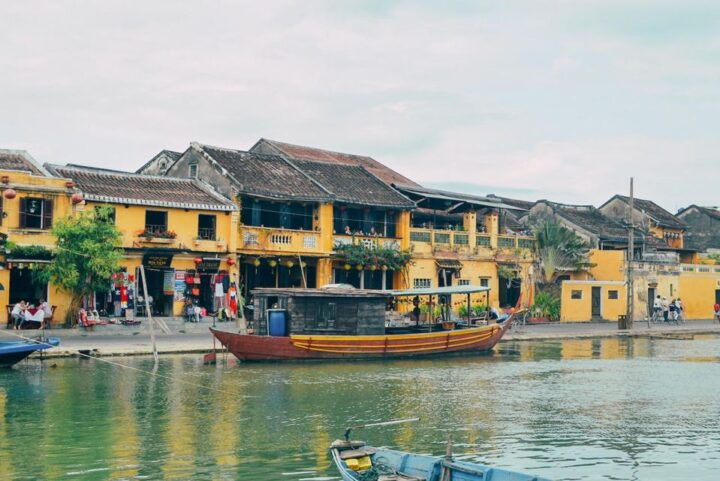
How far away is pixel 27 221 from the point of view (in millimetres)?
34250

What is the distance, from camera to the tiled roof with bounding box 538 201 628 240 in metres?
55.4

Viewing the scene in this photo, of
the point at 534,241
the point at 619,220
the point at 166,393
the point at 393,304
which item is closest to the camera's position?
the point at 166,393

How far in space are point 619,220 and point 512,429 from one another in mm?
44485

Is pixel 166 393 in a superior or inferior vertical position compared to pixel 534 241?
inferior

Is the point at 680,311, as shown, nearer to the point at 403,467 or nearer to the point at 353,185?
the point at 353,185

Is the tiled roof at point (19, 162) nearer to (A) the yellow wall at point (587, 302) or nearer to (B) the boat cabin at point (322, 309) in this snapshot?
(B) the boat cabin at point (322, 309)

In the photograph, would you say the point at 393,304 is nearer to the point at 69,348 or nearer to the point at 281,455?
the point at 69,348

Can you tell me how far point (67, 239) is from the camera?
1321 inches

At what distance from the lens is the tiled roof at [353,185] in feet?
143

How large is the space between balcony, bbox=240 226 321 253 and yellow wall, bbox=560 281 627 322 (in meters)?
14.7

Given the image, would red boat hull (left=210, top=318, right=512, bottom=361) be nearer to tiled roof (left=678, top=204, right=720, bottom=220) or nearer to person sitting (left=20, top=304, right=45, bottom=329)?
person sitting (left=20, top=304, right=45, bottom=329)

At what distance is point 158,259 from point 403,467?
984 inches

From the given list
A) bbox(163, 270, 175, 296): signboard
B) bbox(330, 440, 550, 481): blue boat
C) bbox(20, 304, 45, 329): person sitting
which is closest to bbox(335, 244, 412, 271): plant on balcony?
bbox(163, 270, 175, 296): signboard

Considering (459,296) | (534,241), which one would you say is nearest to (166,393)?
(459,296)
